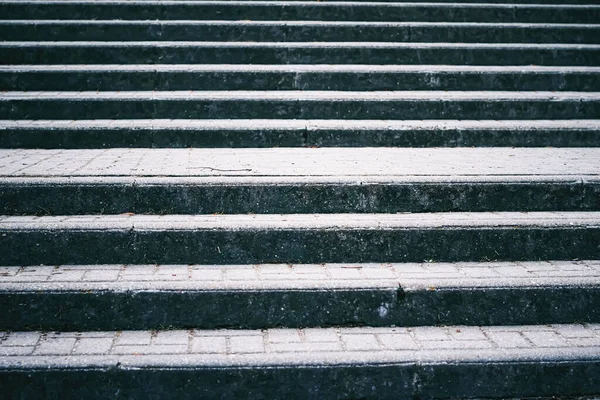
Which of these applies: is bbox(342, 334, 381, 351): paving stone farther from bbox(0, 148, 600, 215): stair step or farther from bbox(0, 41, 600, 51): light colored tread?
bbox(0, 41, 600, 51): light colored tread

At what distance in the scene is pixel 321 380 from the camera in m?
2.65

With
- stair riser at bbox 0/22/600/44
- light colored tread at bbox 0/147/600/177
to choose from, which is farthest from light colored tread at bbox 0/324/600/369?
stair riser at bbox 0/22/600/44

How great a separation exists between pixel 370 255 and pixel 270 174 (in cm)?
91

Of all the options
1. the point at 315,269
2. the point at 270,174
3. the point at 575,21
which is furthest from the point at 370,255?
the point at 575,21

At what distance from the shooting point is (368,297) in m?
3.00

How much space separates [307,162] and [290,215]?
2.16 feet

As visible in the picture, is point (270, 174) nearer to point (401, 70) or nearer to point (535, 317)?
point (535, 317)

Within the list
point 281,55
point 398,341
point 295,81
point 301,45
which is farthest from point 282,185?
point 301,45

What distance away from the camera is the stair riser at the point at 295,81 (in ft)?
16.6

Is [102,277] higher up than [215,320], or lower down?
higher up

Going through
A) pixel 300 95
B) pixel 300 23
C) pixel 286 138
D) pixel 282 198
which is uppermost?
pixel 300 23

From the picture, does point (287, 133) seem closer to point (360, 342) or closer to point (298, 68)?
point (298, 68)

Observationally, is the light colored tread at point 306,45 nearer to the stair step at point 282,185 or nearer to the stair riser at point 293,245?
the stair step at point 282,185

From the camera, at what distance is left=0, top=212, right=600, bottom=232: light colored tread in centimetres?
324
